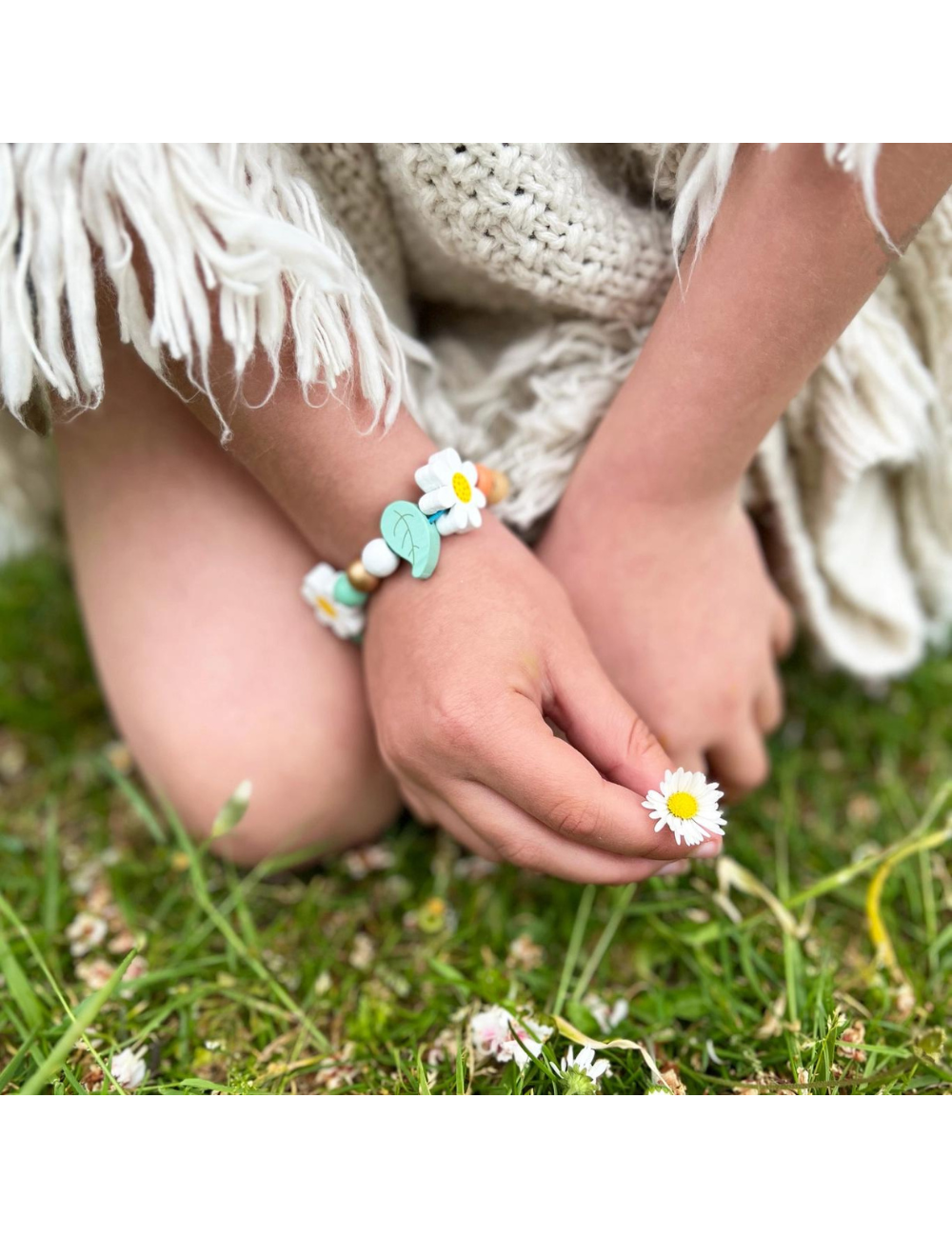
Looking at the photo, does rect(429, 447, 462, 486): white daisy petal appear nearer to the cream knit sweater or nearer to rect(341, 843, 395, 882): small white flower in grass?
the cream knit sweater

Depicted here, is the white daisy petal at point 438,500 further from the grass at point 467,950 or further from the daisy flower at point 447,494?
the grass at point 467,950

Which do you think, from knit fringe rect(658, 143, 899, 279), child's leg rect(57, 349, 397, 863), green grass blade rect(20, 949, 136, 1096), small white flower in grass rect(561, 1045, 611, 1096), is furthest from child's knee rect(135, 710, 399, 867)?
knit fringe rect(658, 143, 899, 279)

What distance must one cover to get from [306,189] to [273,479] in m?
0.21

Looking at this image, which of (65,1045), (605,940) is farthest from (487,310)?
(65,1045)

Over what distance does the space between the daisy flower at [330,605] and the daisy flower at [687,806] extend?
11.3 inches

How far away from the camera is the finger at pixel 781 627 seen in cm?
90

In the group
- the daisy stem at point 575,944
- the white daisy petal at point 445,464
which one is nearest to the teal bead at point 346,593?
the white daisy petal at point 445,464

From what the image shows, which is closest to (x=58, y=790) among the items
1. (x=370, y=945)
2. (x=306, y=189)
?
(x=370, y=945)

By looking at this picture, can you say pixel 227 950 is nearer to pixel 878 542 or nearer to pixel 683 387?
pixel 683 387

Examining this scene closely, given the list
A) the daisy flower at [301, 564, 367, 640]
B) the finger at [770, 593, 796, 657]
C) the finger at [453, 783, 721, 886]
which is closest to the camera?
the finger at [453, 783, 721, 886]

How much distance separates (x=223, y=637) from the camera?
860mm

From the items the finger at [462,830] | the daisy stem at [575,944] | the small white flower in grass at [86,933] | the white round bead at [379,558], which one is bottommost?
the small white flower in grass at [86,933]

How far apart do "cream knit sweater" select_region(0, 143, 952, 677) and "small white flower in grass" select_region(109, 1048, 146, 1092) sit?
1.53 ft

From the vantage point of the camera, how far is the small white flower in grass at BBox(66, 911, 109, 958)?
826mm
